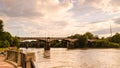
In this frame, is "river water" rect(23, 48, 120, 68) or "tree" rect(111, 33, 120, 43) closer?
"river water" rect(23, 48, 120, 68)

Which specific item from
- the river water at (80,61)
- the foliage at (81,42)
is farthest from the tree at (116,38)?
the river water at (80,61)

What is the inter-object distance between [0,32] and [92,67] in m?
70.7

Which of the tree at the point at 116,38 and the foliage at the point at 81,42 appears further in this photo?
the foliage at the point at 81,42

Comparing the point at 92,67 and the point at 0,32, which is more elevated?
the point at 0,32

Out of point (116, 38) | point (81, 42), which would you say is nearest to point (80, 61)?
point (116, 38)

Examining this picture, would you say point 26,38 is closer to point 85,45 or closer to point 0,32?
point 0,32

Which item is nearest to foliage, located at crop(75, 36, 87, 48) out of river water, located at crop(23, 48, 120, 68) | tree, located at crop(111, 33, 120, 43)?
tree, located at crop(111, 33, 120, 43)

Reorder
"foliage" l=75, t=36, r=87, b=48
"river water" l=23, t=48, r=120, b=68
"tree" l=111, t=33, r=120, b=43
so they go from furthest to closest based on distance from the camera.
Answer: "foliage" l=75, t=36, r=87, b=48, "tree" l=111, t=33, r=120, b=43, "river water" l=23, t=48, r=120, b=68

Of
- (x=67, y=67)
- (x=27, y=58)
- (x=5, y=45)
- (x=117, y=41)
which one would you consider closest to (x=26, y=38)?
(x=5, y=45)

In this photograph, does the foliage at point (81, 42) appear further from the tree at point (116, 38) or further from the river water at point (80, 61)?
the river water at point (80, 61)

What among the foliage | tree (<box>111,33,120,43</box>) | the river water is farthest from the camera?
the foliage

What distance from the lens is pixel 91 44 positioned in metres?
154

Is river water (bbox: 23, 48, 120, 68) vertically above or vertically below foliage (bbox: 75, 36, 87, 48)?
below

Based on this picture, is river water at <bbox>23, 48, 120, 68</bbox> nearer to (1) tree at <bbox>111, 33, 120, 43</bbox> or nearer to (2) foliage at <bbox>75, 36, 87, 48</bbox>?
(1) tree at <bbox>111, 33, 120, 43</bbox>
